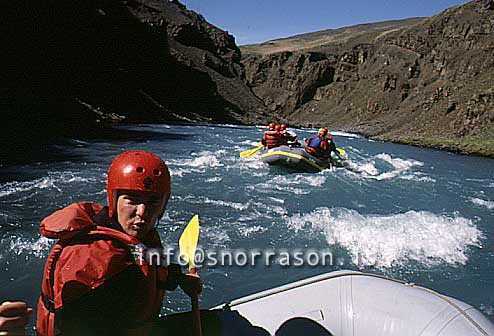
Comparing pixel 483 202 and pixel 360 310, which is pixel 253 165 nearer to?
pixel 483 202

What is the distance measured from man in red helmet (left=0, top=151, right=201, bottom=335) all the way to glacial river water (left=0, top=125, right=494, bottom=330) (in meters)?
2.59

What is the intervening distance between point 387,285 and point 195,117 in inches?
1749

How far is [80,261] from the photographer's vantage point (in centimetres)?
158

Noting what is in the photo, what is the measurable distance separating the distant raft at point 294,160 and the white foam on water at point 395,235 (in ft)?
12.2

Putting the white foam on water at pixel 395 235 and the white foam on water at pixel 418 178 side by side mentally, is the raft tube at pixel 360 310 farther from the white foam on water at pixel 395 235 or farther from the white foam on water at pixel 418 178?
Answer: the white foam on water at pixel 418 178

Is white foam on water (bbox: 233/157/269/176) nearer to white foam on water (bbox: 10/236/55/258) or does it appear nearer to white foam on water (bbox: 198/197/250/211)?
white foam on water (bbox: 198/197/250/211)

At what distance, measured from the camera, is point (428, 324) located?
7.86 feet

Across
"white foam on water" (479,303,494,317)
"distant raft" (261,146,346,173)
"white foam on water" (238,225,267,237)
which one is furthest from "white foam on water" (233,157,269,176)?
"white foam on water" (479,303,494,317)

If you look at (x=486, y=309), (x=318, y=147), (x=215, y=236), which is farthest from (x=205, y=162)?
(x=486, y=309)

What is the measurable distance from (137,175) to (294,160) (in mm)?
10340

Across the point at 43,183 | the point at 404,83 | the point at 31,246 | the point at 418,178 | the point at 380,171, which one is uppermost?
the point at 404,83

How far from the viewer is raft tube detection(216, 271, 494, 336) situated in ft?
7.88

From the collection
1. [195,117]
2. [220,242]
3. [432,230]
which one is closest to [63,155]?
[220,242]

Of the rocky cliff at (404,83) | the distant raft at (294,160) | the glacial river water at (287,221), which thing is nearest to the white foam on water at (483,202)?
the glacial river water at (287,221)
